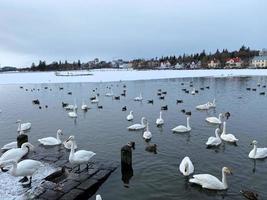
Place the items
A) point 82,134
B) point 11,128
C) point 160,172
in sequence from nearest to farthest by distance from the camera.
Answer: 1. point 160,172
2. point 82,134
3. point 11,128

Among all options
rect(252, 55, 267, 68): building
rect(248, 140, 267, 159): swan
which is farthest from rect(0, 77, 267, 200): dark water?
rect(252, 55, 267, 68): building

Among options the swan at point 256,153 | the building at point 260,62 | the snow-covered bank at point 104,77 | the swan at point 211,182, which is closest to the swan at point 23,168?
the swan at point 211,182

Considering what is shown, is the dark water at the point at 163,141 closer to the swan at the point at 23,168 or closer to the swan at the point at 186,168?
the swan at the point at 186,168

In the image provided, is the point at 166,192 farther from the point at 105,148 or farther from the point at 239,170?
the point at 105,148

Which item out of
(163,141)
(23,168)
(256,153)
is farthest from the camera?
(163,141)

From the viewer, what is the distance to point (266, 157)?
13070mm

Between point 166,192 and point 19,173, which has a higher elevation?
point 19,173

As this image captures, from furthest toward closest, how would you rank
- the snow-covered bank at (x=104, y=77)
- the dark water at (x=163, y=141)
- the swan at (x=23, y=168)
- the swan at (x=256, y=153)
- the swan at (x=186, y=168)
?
the snow-covered bank at (x=104, y=77) < the swan at (x=256, y=153) < the swan at (x=186, y=168) < the dark water at (x=163, y=141) < the swan at (x=23, y=168)

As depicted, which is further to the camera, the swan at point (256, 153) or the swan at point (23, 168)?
the swan at point (256, 153)

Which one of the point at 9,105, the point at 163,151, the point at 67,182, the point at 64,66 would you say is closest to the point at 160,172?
the point at 163,151

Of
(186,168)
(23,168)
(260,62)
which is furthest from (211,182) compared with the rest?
(260,62)

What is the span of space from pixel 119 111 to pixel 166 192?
51.5 ft

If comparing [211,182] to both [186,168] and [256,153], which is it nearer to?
[186,168]

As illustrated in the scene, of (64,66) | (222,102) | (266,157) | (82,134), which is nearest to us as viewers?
(266,157)
